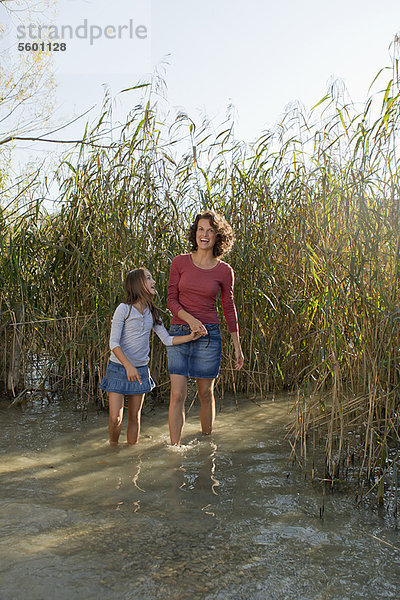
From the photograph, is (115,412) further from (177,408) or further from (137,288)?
(137,288)

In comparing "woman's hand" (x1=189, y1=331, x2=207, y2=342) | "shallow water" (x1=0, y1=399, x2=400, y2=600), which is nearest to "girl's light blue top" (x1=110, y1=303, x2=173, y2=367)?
"woman's hand" (x1=189, y1=331, x2=207, y2=342)

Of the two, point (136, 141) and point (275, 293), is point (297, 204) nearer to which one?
point (275, 293)

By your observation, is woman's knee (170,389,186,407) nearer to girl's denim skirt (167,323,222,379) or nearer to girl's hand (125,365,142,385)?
girl's denim skirt (167,323,222,379)

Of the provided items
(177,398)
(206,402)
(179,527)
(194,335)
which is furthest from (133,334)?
(179,527)

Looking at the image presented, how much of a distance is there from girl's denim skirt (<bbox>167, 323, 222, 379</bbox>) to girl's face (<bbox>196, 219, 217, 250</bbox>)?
57cm

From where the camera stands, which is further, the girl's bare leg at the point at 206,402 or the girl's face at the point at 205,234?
the girl's bare leg at the point at 206,402

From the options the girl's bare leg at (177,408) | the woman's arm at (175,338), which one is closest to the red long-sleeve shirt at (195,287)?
the woman's arm at (175,338)

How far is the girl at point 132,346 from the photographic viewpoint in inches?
158

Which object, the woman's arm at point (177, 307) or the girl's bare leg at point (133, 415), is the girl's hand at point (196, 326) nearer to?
the woman's arm at point (177, 307)

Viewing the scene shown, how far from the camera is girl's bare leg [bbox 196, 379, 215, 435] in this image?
421cm

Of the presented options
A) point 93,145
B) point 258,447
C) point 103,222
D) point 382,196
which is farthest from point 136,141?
point 258,447

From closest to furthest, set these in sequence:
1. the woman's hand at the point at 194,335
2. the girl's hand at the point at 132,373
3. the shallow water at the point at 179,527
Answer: the shallow water at the point at 179,527, the girl's hand at the point at 132,373, the woman's hand at the point at 194,335

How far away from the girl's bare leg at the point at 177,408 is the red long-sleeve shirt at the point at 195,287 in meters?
0.42

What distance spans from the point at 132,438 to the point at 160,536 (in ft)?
4.92
